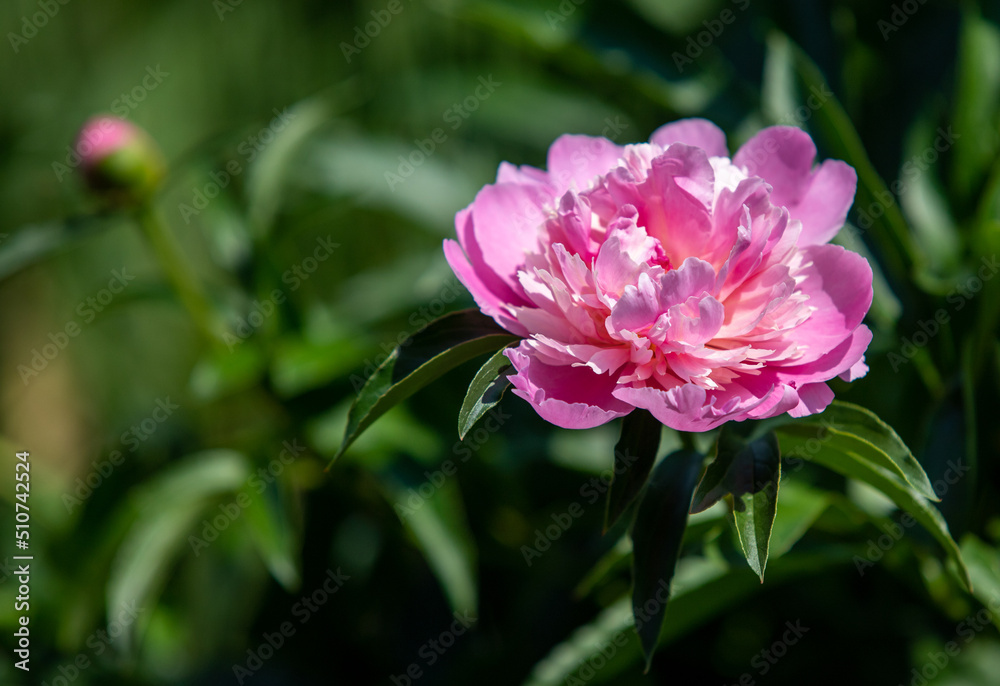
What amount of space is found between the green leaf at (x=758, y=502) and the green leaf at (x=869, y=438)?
0.05 metres

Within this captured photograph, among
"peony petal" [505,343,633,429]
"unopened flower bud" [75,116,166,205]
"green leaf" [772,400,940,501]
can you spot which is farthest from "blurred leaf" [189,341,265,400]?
"green leaf" [772,400,940,501]

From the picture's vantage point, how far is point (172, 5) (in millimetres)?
1848

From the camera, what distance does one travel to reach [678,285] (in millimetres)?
530

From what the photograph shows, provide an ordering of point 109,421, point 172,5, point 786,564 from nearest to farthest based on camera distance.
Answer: point 786,564 → point 172,5 → point 109,421

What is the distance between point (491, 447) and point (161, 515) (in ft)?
1.34

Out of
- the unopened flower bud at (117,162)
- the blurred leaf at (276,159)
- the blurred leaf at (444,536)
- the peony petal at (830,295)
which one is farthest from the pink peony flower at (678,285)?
the unopened flower bud at (117,162)

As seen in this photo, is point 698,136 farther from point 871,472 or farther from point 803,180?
point 871,472

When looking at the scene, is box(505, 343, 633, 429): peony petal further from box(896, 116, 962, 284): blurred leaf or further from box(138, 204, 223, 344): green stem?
box(138, 204, 223, 344): green stem

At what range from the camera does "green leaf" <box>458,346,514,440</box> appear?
0.51 meters

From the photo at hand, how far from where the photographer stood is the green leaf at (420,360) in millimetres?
551

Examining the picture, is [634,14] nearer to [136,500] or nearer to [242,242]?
[242,242]

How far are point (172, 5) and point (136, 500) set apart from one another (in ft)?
4.22

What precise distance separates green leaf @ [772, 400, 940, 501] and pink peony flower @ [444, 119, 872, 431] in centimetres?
4

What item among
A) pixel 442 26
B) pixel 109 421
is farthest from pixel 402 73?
pixel 109 421
